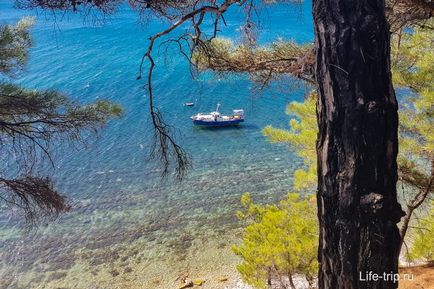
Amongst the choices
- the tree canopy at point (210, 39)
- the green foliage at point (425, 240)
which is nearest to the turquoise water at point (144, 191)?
the tree canopy at point (210, 39)

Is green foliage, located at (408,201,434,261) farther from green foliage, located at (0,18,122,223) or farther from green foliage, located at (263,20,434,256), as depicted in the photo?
green foliage, located at (0,18,122,223)

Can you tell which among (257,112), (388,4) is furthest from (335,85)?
(257,112)

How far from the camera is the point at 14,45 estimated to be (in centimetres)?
561

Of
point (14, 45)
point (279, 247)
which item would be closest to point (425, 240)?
point (279, 247)

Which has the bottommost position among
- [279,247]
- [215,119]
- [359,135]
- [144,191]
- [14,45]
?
[144,191]

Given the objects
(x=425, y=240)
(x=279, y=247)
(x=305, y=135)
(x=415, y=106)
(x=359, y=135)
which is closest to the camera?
(x=359, y=135)

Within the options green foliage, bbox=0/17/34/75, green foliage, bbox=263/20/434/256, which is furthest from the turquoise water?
green foliage, bbox=263/20/434/256

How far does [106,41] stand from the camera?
30172 mm

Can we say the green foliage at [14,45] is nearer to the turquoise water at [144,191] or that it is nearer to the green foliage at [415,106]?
the turquoise water at [144,191]

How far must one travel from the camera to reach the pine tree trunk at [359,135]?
1.70 metres

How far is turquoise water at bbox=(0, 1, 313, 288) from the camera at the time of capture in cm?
941

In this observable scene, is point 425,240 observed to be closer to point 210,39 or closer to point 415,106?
point 415,106

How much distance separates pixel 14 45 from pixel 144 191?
8.10 m

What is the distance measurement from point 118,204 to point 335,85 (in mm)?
11459
